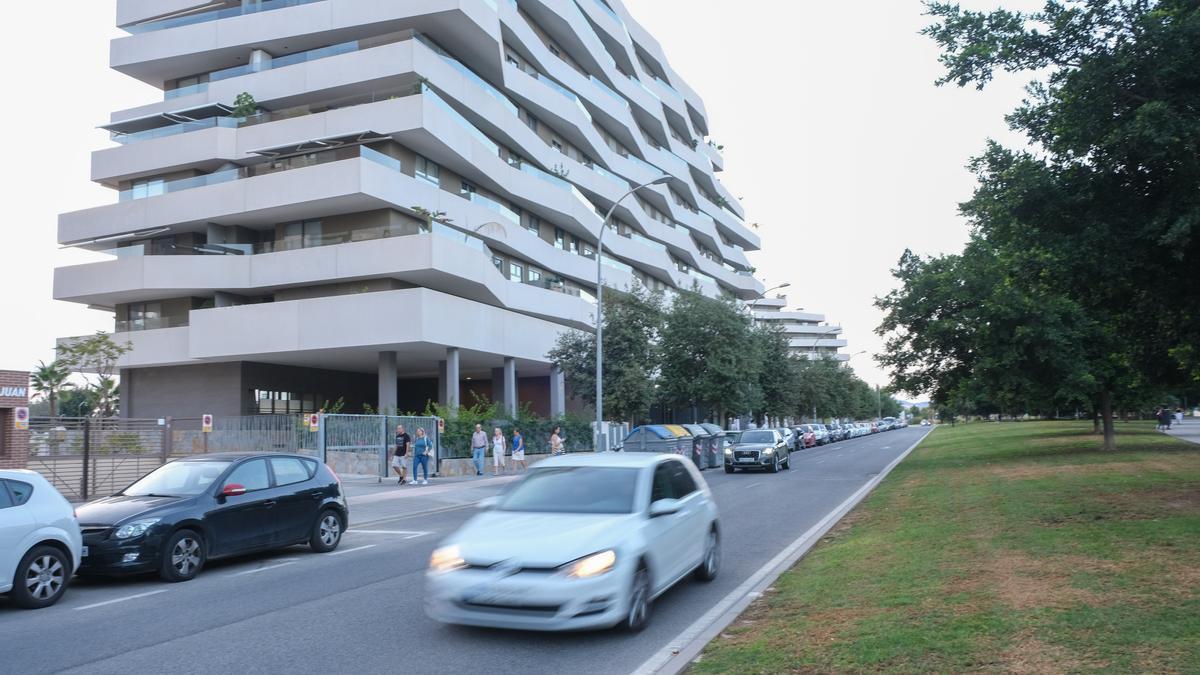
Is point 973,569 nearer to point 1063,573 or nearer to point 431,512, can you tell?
point 1063,573

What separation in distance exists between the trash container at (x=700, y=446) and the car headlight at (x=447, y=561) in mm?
24761

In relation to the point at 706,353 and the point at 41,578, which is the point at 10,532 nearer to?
the point at 41,578

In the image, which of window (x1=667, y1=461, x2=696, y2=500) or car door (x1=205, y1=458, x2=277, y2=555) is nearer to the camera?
window (x1=667, y1=461, x2=696, y2=500)

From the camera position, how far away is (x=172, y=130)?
128 ft

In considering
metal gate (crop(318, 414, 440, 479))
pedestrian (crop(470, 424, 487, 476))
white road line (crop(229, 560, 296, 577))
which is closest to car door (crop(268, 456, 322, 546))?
white road line (crop(229, 560, 296, 577))

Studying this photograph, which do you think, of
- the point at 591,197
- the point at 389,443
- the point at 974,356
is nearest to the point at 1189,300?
the point at 974,356

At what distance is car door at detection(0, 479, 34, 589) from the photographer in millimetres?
8484

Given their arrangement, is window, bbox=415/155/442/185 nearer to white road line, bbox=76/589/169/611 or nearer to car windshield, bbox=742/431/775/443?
car windshield, bbox=742/431/775/443

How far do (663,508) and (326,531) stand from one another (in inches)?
273

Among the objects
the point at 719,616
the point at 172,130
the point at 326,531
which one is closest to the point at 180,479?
the point at 326,531

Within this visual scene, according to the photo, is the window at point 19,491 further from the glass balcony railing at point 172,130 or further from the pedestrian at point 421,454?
the glass balcony railing at point 172,130

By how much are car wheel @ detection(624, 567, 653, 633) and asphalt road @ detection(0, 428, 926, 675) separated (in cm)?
9

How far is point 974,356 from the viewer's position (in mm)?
29812

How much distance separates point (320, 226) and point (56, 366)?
1211cm
